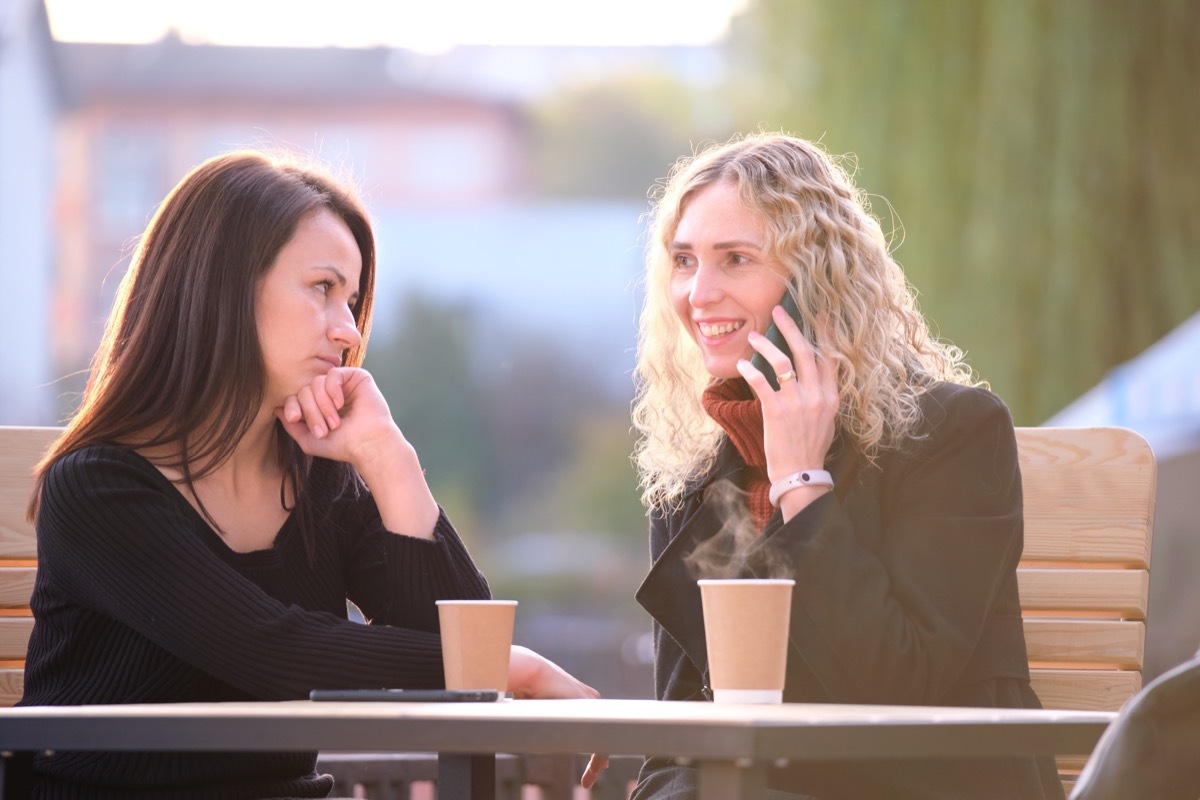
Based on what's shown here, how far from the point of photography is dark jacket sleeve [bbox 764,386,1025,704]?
7.06 ft

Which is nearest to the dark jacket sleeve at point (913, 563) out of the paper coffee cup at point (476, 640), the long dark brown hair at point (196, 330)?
the paper coffee cup at point (476, 640)

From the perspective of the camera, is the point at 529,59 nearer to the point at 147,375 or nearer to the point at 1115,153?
the point at 1115,153

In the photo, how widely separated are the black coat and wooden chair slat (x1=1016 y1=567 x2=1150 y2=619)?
0.40 metres

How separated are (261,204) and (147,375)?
1.11 ft

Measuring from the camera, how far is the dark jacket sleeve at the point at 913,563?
84.7 inches

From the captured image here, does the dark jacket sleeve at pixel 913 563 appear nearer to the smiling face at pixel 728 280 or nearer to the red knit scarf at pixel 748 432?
the red knit scarf at pixel 748 432

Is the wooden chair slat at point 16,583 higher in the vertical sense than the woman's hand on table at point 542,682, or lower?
higher

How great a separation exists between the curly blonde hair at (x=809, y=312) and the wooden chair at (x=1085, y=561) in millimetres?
241

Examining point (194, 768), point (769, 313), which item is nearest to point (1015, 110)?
point (769, 313)

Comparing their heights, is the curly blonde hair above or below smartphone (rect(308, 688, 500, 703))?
above

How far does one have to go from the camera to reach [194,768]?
84.1 inches

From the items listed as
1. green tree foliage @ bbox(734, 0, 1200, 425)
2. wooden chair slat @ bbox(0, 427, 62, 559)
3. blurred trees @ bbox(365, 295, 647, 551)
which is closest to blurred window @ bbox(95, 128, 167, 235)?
blurred trees @ bbox(365, 295, 647, 551)

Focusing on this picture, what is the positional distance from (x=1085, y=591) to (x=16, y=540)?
1.94 meters

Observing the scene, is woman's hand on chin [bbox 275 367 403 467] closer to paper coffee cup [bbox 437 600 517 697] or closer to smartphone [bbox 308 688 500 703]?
paper coffee cup [bbox 437 600 517 697]
